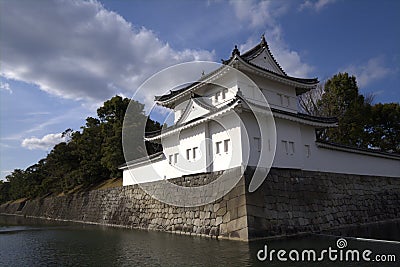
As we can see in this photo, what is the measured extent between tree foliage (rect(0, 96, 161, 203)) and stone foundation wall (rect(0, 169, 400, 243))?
4419mm

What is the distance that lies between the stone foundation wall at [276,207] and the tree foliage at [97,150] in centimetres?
442

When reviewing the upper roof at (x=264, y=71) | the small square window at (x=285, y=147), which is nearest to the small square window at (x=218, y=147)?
the small square window at (x=285, y=147)

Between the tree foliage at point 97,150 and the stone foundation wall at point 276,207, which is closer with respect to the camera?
the stone foundation wall at point 276,207

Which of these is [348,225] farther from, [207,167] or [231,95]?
[231,95]

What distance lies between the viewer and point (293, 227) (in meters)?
9.74

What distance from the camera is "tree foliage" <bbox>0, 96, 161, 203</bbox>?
67.1ft

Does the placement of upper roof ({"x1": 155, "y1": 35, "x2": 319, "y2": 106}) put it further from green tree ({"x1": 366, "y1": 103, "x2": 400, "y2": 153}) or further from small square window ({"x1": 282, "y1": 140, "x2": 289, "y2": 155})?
green tree ({"x1": 366, "y1": 103, "x2": 400, "y2": 153})

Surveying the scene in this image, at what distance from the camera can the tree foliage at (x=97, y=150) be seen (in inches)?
805

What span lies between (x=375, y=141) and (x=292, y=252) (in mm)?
15451

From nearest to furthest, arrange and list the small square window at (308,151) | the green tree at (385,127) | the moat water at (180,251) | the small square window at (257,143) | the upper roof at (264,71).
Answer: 1. the moat water at (180,251)
2. the small square window at (257,143)
3. the small square window at (308,151)
4. the upper roof at (264,71)
5. the green tree at (385,127)

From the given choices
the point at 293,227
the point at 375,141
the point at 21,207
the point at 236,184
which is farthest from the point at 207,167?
the point at 21,207

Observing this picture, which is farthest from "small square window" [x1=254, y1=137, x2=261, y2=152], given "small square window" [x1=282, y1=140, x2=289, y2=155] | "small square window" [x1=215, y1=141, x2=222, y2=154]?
"small square window" [x1=215, y1=141, x2=222, y2=154]

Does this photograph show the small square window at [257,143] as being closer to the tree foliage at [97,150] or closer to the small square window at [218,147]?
the small square window at [218,147]

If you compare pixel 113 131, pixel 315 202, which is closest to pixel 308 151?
pixel 315 202
